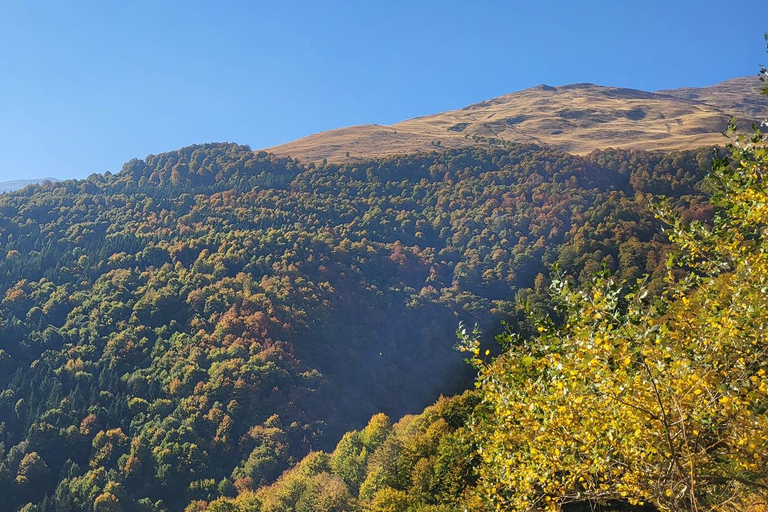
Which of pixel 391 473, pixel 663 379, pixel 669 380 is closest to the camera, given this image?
pixel 663 379

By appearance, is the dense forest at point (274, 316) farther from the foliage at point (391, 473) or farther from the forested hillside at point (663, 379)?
the forested hillside at point (663, 379)

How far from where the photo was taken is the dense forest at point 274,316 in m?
76.9

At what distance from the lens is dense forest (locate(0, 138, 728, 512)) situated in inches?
3029

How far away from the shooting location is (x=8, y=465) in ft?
275

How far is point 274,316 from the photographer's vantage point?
12194 cm

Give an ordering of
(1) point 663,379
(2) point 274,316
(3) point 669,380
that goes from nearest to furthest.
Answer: (1) point 663,379 < (3) point 669,380 < (2) point 274,316

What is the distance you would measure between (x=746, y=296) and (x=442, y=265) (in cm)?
15061

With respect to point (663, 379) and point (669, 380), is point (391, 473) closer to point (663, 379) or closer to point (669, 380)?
point (669, 380)

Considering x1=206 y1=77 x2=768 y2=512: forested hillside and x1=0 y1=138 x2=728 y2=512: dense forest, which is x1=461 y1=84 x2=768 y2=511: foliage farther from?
x1=0 y1=138 x2=728 y2=512: dense forest

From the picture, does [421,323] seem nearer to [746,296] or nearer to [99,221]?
[99,221]

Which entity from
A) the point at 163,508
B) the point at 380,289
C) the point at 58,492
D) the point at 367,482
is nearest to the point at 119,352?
the point at 58,492

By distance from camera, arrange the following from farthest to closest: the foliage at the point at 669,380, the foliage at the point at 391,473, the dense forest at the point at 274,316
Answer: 1. the dense forest at the point at 274,316
2. the foliage at the point at 391,473
3. the foliage at the point at 669,380

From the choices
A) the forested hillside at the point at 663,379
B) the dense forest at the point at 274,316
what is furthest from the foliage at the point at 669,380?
the dense forest at the point at 274,316

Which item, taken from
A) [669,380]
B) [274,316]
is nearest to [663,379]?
[669,380]
